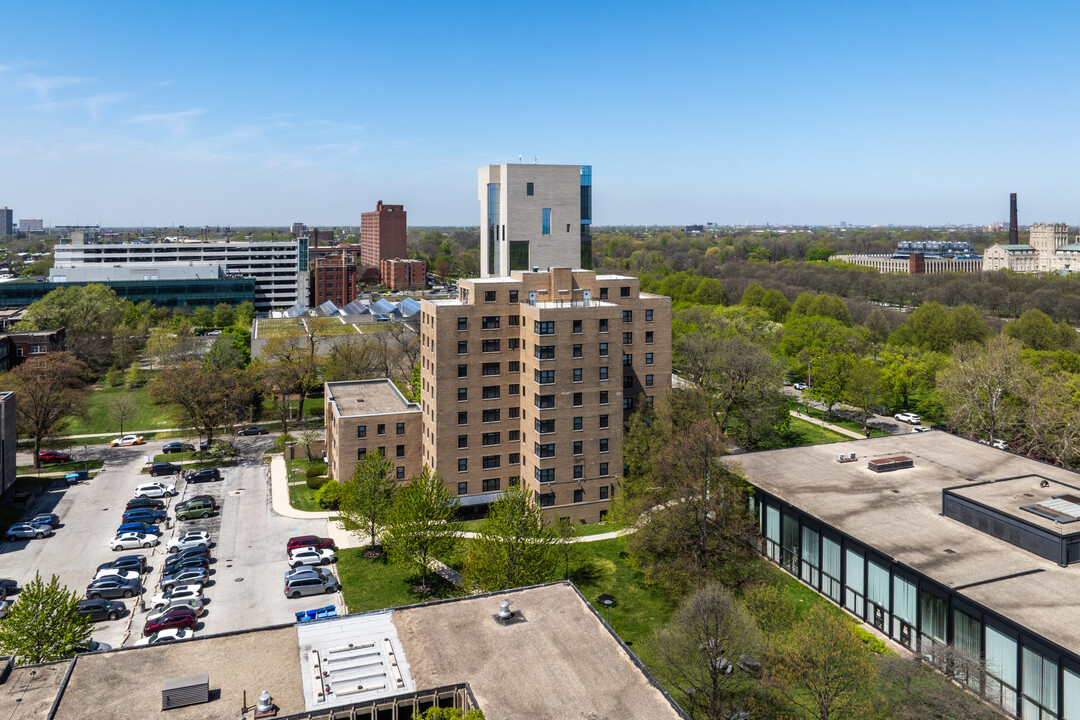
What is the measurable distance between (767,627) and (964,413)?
2108 inches

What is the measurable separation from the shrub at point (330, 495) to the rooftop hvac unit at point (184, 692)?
117 ft

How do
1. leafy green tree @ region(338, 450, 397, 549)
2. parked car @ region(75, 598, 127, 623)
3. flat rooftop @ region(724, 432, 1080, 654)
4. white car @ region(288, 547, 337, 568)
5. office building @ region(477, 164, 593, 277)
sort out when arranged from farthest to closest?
office building @ region(477, 164, 593, 277)
leafy green tree @ region(338, 450, 397, 549)
white car @ region(288, 547, 337, 568)
parked car @ region(75, 598, 127, 623)
flat rooftop @ region(724, 432, 1080, 654)

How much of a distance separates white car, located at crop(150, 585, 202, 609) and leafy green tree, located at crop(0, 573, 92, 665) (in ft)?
38.1

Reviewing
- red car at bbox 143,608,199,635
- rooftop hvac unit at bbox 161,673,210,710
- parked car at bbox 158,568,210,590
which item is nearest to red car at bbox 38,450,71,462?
parked car at bbox 158,568,210,590

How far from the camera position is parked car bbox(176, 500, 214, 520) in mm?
60656

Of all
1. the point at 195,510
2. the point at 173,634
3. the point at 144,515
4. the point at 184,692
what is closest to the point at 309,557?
the point at 173,634

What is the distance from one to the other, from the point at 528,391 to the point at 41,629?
115 feet

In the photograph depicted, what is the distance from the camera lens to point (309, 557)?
51.7 meters

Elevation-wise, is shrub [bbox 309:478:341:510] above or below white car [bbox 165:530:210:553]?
above

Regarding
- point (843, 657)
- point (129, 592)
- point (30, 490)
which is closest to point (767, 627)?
point (843, 657)

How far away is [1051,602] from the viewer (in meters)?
35.0

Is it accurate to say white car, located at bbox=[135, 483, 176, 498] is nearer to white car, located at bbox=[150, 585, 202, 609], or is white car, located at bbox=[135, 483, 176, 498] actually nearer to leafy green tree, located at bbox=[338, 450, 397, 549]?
leafy green tree, located at bbox=[338, 450, 397, 549]

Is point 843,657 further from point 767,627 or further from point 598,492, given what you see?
point 598,492

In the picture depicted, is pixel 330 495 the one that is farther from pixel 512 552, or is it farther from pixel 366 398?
pixel 512 552
